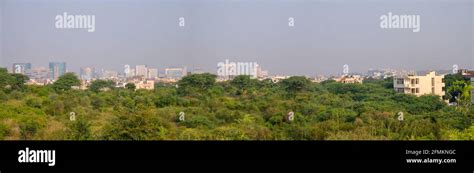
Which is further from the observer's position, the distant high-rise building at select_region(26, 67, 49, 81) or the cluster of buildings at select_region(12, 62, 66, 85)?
the distant high-rise building at select_region(26, 67, 49, 81)

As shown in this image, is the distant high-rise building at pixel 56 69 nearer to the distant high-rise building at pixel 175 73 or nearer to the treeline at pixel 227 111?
→ the treeline at pixel 227 111

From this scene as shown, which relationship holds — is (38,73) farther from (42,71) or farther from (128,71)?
(128,71)

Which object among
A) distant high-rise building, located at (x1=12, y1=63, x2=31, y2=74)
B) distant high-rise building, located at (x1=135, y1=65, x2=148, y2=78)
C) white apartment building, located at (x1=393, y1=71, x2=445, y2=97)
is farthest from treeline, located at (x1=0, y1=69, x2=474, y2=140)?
distant high-rise building, located at (x1=12, y1=63, x2=31, y2=74)

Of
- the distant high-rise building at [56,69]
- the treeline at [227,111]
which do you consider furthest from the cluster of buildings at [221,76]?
the treeline at [227,111]

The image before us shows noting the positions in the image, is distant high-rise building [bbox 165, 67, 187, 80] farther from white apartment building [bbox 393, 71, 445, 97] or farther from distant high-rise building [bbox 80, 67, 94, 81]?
white apartment building [bbox 393, 71, 445, 97]

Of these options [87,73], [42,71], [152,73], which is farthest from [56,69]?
[152,73]
